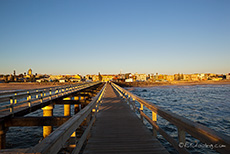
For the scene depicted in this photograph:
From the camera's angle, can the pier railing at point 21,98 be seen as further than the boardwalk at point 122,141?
Yes

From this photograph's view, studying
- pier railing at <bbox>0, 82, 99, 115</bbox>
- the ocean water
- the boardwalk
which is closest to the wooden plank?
pier railing at <bbox>0, 82, 99, 115</bbox>

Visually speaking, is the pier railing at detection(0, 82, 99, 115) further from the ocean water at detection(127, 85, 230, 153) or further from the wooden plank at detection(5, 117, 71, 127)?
the ocean water at detection(127, 85, 230, 153)

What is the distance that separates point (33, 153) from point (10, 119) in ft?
23.3

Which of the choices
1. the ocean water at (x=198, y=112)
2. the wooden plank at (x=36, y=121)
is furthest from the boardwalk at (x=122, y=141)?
the ocean water at (x=198, y=112)

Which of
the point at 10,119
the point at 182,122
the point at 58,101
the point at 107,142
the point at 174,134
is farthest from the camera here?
the point at 58,101

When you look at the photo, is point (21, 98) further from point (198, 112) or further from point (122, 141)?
point (198, 112)

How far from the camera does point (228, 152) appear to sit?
68.5 inches

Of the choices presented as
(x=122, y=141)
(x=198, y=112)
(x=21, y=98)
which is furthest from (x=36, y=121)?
(x=198, y=112)

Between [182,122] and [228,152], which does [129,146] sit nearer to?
[182,122]

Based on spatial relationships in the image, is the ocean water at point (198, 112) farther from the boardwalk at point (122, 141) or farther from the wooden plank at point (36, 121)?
the wooden plank at point (36, 121)

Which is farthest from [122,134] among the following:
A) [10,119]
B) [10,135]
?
[10,135]

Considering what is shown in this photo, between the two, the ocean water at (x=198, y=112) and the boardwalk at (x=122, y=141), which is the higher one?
the boardwalk at (x=122, y=141)

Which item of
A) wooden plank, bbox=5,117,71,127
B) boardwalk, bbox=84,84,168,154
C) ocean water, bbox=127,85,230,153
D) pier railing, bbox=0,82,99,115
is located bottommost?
ocean water, bbox=127,85,230,153

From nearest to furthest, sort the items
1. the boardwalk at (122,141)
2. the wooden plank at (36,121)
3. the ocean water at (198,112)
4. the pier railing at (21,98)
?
the boardwalk at (122,141) → the wooden plank at (36,121) → the pier railing at (21,98) → the ocean water at (198,112)
